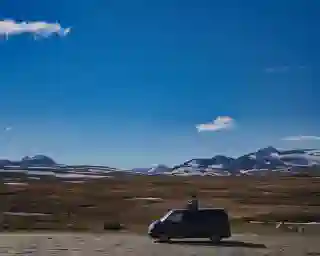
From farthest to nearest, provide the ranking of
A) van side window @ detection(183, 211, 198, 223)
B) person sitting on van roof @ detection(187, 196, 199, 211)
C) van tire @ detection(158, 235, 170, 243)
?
person sitting on van roof @ detection(187, 196, 199, 211)
van side window @ detection(183, 211, 198, 223)
van tire @ detection(158, 235, 170, 243)

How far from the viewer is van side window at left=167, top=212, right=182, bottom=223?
101 feet

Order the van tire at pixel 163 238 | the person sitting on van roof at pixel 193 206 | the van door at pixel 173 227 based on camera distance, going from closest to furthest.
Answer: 1. the van door at pixel 173 227
2. the van tire at pixel 163 238
3. the person sitting on van roof at pixel 193 206

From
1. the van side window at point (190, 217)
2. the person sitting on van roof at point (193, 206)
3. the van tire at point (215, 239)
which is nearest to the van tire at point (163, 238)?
the van side window at point (190, 217)

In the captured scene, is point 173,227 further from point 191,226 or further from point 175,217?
point 191,226

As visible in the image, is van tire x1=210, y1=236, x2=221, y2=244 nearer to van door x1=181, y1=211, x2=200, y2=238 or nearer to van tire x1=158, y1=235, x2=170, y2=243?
van door x1=181, y1=211, x2=200, y2=238

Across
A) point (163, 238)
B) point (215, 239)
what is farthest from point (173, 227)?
point (215, 239)

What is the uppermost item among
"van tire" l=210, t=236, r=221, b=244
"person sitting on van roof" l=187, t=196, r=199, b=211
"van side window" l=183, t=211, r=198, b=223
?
"person sitting on van roof" l=187, t=196, r=199, b=211

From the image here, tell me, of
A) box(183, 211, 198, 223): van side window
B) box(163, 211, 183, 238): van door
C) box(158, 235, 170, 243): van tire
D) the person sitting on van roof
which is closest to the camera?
box(163, 211, 183, 238): van door

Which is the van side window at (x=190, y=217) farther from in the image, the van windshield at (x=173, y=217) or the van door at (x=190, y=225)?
the van windshield at (x=173, y=217)

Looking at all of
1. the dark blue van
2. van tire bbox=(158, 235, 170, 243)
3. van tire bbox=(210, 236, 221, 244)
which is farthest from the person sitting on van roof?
van tire bbox=(158, 235, 170, 243)

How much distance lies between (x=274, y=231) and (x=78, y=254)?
24.1 metres

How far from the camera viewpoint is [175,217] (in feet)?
102

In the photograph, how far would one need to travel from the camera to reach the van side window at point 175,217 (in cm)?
3091

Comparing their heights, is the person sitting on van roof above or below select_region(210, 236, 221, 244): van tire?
above
